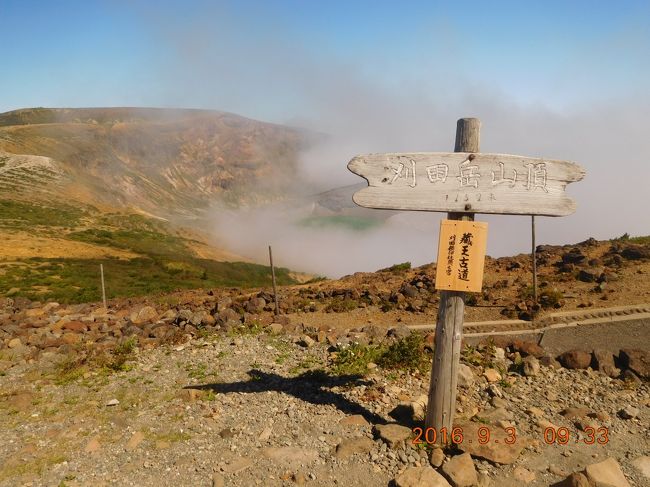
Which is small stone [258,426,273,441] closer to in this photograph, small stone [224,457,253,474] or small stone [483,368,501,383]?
small stone [224,457,253,474]

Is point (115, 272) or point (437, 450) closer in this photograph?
point (437, 450)

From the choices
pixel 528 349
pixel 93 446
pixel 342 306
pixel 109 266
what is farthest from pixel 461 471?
pixel 109 266

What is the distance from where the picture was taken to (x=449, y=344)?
499 centimetres

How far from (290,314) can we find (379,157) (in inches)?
357

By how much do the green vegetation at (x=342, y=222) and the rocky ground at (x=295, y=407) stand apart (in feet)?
273

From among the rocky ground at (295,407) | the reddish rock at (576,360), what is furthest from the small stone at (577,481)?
the reddish rock at (576,360)

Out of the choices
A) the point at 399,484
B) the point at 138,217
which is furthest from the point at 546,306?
the point at 138,217

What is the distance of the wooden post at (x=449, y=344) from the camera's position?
16.1 feet

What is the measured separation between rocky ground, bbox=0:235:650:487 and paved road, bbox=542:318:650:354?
3.5 inches

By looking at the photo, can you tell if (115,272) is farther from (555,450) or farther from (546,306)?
(555,450)

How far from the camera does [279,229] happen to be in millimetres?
92000

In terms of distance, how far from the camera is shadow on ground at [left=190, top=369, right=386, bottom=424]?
251 inches

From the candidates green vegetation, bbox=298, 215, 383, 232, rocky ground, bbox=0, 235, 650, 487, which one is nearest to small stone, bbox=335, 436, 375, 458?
rocky ground, bbox=0, 235, 650, 487

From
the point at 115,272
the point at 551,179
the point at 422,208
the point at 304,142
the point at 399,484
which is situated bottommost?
the point at 115,272
